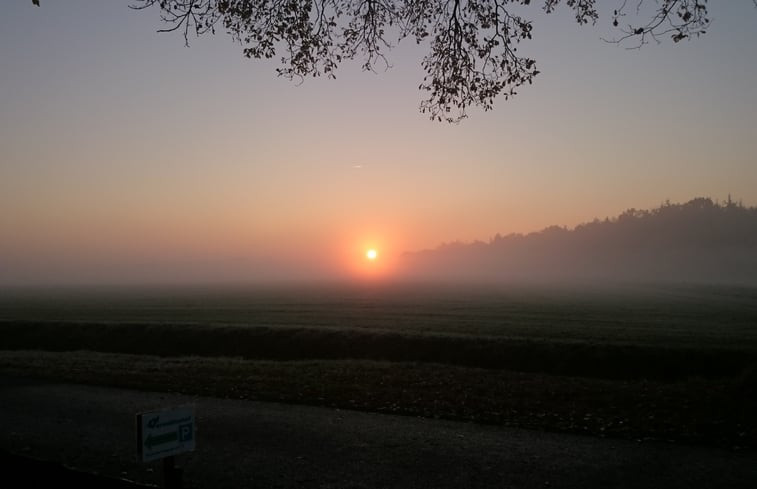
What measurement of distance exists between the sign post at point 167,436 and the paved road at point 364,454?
2051mm

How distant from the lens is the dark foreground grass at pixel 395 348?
23.6m

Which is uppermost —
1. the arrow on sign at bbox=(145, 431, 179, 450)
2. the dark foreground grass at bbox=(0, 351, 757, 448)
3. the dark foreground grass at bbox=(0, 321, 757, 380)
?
the arrow on sign at bbox=(145, 431, 179, 450)

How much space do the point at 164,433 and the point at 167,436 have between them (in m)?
0.05

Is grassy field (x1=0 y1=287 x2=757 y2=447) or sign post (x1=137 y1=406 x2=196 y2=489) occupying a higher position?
sign post (x1=137 y1=406 x2=196 y2=489)

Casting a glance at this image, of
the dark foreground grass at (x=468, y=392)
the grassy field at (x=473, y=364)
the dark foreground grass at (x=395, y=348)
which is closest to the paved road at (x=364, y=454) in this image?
the dark foreground grass at (x=468, y=392)

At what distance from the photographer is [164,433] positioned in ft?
17.9

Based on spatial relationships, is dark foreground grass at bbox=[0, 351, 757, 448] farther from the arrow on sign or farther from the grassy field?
the arrow on sign

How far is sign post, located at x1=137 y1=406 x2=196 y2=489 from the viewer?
207 inches

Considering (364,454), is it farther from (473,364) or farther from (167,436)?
(473,364)

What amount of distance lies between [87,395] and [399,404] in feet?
24.0

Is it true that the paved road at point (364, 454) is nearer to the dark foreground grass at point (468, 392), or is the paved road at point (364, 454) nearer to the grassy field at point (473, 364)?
the dark foreground grass at point (468, 392)

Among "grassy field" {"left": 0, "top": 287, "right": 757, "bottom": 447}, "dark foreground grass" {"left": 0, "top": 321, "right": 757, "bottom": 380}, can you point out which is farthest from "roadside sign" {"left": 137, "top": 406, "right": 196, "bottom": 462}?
"dark foreground grass" {"left": 0, "top": 321, "right": 757, "bottom": 380}

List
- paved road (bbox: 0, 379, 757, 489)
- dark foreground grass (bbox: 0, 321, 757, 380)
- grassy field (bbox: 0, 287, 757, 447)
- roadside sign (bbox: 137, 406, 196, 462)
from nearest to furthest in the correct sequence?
roadside sign (bbox: 137, 406, 196, 462), paved road (bbox: 0, 379, 757, 489), grassy field (bbox: 0, 287, 757, 447), dark foreground grass (bbox: 0, 321, 757, 380)

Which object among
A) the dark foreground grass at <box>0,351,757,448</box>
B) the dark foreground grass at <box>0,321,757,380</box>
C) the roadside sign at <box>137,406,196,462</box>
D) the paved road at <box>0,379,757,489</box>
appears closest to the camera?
the roadside sign at <box>137,406,196,462</box>
